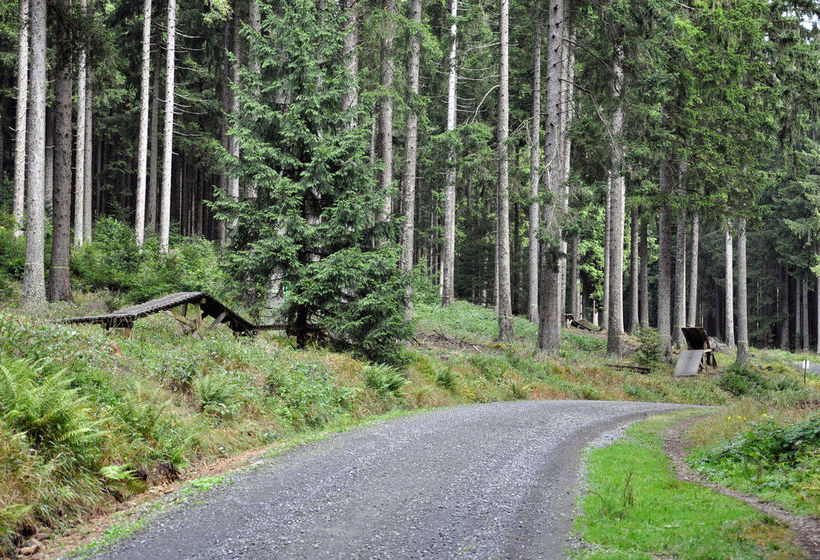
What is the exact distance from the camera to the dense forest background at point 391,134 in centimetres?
1535

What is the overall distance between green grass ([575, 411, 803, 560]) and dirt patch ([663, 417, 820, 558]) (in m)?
0.18

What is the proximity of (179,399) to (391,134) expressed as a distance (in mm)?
16181

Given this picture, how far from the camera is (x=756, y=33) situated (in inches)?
972

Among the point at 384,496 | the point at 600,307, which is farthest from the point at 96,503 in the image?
the point at 600,307

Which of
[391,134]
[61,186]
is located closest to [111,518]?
[61,186]

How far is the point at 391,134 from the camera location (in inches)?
955

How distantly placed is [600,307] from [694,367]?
1291 inches

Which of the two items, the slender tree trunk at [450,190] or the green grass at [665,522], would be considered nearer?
the green grass at [665,522]

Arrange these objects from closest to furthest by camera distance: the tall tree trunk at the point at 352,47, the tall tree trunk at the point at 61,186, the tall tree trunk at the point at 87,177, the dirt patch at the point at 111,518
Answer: the dirt patch at the point at 111,518 < the tall tree trunk at the point at 61,186 < the tall tree trunk at the point at 352,47 < the tall tree trunk at the point at 87,177

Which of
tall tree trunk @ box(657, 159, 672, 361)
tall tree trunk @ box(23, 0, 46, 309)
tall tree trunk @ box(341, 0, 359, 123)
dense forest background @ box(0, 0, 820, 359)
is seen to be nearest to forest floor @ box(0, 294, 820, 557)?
tall tree trunk @ box(23, 0, 46, 309)

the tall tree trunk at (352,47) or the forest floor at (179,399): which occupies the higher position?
the tall tree trunk at (352,47)

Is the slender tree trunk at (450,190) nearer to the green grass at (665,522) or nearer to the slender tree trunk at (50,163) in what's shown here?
the slender tree trunk at (50,163)

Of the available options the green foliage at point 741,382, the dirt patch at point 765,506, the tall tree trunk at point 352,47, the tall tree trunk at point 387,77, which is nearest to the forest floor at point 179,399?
the dirt patch at point 765,506

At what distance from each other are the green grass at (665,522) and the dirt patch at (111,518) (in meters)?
4.73
